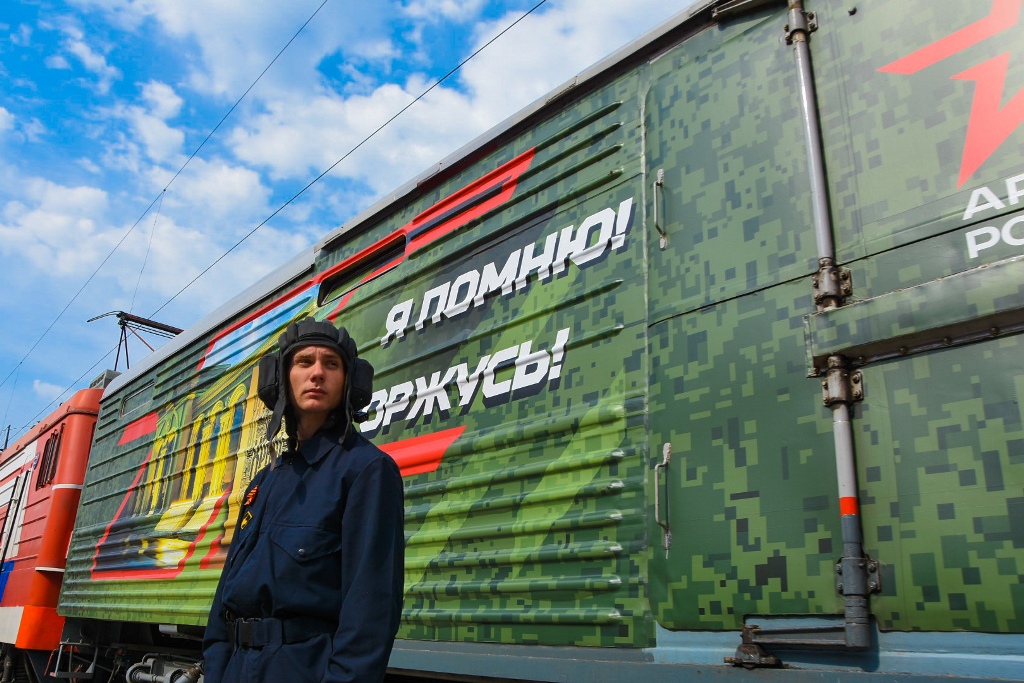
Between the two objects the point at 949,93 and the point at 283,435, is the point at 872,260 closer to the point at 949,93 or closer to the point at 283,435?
the point at 949,93

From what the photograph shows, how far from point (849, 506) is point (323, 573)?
3.73 ft

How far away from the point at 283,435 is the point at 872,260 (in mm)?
3165

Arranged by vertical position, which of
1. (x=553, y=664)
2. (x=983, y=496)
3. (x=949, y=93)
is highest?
(x=949, y=93)

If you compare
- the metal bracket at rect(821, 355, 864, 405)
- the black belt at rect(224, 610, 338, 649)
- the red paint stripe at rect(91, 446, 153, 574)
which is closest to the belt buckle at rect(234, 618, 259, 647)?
the black belt at rect(224, 610, 338, 649)

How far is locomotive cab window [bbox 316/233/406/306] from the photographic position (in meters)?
4.12

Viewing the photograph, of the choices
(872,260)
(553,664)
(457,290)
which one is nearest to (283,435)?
(457,290)

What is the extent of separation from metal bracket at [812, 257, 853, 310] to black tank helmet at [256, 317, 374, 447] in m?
1.10

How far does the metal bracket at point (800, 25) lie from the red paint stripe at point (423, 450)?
1708 mm

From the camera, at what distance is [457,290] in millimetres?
3514

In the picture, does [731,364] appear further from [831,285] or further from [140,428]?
[140,428]

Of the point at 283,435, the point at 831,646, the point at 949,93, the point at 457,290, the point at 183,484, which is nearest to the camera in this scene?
the point at 831,646

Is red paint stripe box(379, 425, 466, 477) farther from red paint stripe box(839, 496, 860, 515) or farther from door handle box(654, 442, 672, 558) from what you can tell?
red paint stripe box(839, 496, 860, 515)

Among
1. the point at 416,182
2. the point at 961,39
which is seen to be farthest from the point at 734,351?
the point at 416,182

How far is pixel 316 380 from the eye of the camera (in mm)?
1902
